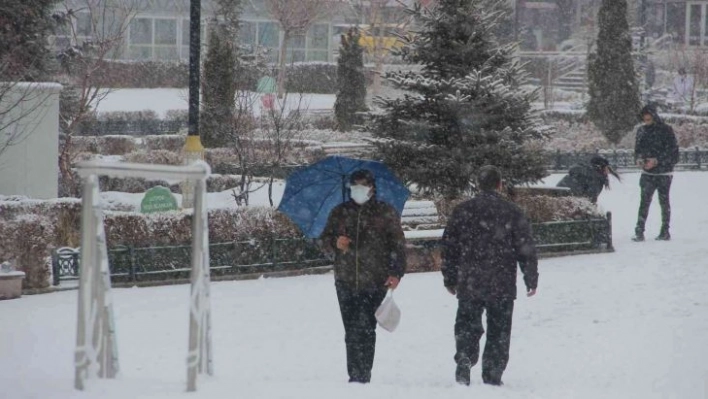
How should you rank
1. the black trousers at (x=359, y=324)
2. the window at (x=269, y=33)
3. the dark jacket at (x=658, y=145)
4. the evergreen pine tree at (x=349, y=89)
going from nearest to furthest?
the black trousers at (x=359, y=324) < the dark jacket at (x=658, y=145) < the evergreen pine tree at (x=349, y=89) < the window at (x=269, y=33)

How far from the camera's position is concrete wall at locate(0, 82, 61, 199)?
1656 cm

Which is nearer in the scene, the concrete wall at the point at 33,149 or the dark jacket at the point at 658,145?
the dark jacket at the point at 658,145

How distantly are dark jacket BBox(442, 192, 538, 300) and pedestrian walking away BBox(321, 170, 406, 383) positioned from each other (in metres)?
0.43

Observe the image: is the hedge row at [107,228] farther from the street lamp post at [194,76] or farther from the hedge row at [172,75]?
the hedge row at [172,75]

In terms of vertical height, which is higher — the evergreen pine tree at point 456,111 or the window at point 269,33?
the window at point 269,33

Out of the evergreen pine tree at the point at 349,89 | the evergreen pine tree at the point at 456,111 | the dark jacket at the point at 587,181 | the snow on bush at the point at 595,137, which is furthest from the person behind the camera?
the evergreen pine tree at the point at 349,89

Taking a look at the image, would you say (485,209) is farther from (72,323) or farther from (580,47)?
(580,47)

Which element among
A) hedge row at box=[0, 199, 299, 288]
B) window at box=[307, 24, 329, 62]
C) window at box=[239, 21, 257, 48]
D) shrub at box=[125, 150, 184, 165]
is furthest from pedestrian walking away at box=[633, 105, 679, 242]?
window at box=[307, 24, 329, 62]

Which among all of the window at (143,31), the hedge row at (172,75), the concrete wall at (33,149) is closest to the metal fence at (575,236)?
the concrete wall at (33,149)

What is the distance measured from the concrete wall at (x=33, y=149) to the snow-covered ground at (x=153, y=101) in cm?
2335

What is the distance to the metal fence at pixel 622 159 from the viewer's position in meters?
27.2

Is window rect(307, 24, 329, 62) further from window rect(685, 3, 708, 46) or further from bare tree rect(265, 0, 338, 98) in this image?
window rect(685, 3, 708, 46)

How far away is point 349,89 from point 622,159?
10.1m

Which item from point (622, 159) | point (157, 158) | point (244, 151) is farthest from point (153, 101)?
point (244, 151)
